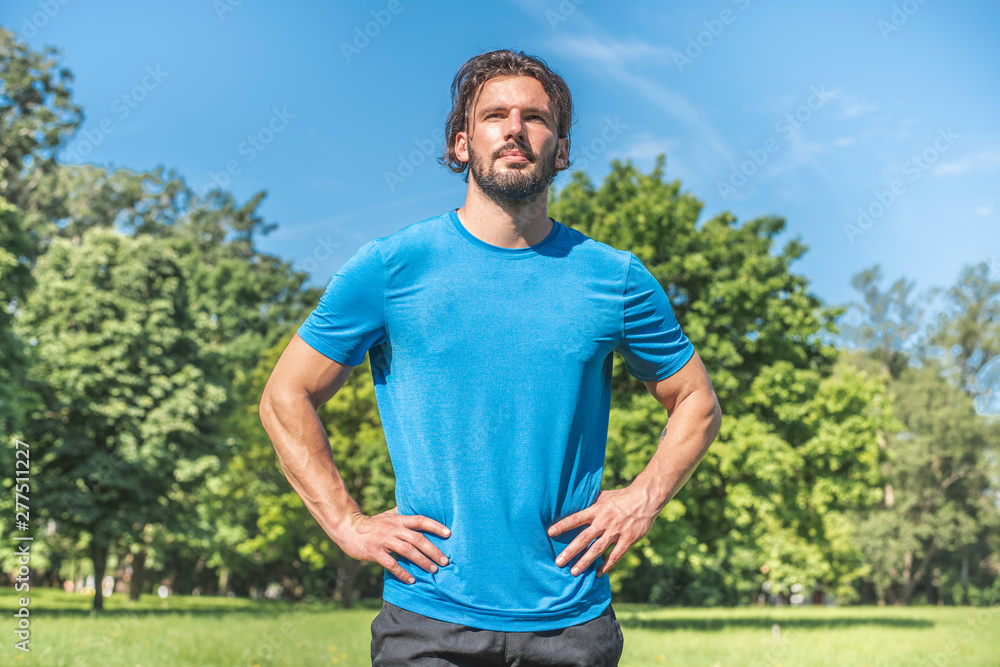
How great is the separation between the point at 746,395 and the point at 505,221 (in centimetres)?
2043

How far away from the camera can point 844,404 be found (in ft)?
71.4

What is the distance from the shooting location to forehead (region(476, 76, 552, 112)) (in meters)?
2.61

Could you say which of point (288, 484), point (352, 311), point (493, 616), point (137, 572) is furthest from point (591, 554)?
point (137, 572)

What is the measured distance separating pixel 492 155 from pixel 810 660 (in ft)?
47.1

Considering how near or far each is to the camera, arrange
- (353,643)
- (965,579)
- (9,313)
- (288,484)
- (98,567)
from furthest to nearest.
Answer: (965,579), (288,484), (98,567), (9,313), (353,643)

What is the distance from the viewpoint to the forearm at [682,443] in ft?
8.73

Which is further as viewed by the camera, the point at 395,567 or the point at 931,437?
the point at 931,437

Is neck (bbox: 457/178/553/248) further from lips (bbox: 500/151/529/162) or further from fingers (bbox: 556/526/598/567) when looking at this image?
fingers (bbox: 556/526/598/567)

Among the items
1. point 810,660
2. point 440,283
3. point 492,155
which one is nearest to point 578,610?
point 440,283

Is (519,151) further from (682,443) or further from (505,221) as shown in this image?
(682,443)

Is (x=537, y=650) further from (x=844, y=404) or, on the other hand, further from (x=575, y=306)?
(x=844, y=404)

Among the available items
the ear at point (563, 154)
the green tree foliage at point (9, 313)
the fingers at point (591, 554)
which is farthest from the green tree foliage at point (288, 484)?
the fingers at point (591, 554)

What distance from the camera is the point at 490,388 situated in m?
2.38

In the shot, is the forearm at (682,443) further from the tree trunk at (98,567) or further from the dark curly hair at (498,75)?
the tree trunk at (98,567)
